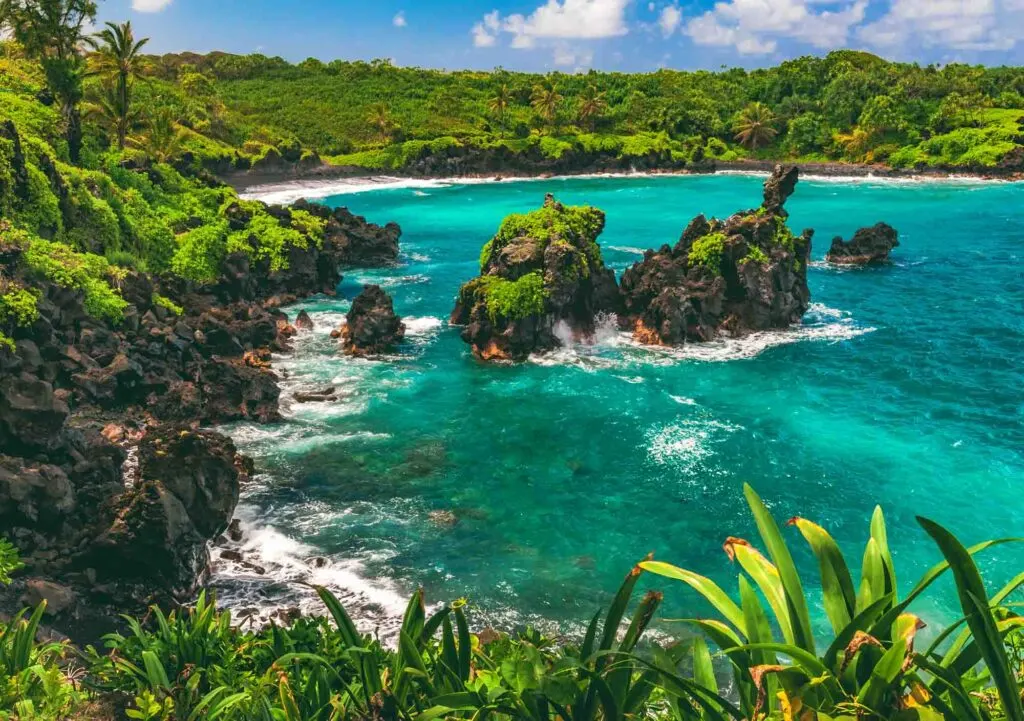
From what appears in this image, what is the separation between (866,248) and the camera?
61.0m

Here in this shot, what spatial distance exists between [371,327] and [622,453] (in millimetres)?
17089

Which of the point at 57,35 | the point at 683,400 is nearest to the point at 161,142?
the point at 57,35

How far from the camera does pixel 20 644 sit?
10133 millimetres

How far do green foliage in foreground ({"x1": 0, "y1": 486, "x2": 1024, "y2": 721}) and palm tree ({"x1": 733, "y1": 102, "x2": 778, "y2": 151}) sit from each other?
460 ft

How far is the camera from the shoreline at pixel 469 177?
10319cm

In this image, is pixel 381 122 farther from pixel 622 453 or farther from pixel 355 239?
pixel 622 453

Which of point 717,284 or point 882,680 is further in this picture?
point 717,284

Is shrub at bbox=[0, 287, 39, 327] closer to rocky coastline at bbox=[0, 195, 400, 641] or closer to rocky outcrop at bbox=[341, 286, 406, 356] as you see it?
rocky coastline at bbox=[0, 195, 400, 641]

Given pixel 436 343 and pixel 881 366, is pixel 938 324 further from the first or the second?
pixel 436 343

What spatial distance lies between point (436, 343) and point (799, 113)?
410 feet

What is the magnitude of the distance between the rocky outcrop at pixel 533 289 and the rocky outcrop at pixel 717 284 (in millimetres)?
3164

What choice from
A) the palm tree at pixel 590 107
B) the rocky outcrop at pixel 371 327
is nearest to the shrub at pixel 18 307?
the rocky outcrop at pixel 371 327

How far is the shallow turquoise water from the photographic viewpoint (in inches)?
898

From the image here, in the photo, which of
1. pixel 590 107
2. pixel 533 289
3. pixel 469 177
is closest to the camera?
pixel 533 289
